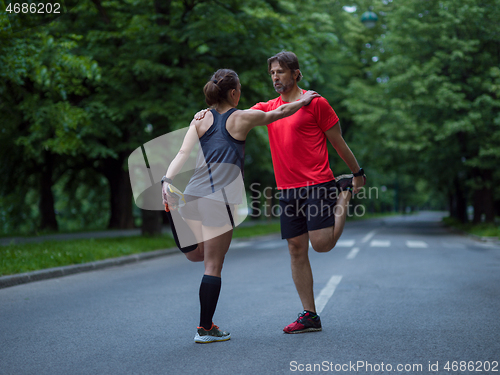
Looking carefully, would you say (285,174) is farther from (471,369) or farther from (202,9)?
(202,9)

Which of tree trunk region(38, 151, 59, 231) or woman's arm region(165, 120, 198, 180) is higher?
woman's arm region(165, 120, 198, 180)

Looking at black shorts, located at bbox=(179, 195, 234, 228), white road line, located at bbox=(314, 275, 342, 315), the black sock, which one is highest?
black shorts, located at bbox=(179, 195, 234, 228)

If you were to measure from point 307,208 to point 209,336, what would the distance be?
1220 millimetres

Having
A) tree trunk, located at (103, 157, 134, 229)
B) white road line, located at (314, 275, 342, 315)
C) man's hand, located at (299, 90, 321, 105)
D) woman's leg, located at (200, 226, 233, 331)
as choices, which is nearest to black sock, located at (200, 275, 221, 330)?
woman's leg, located at (200, 226, 233, 331)

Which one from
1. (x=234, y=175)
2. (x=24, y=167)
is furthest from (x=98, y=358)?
(x=24, y=167)

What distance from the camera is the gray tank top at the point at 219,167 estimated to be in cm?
381

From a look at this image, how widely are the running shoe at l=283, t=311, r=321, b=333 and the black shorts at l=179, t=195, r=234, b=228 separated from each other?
3.30ft

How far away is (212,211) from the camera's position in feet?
12.4

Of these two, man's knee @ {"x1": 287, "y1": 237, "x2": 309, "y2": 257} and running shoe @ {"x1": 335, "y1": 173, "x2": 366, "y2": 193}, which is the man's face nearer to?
running shoe @ {"x1": 335, "y1": 173, "x2": 366, "y2": 193}

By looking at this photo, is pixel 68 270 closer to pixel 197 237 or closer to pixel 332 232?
pixel 197 237

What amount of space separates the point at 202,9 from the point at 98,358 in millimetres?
10405

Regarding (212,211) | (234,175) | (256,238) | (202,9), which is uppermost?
(202,9)

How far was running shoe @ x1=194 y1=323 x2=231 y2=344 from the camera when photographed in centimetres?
389

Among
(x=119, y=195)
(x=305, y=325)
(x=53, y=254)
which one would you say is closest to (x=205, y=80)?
(x=53, y=254)
